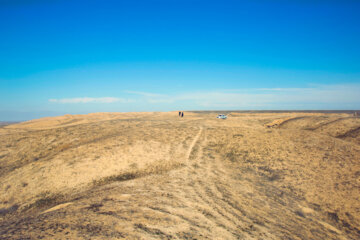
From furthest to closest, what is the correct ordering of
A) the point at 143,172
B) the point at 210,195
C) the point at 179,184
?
the point at 143,172 → the point at 179,184 → the point at 210,195

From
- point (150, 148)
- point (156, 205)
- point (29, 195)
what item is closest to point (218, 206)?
point (156, 205)

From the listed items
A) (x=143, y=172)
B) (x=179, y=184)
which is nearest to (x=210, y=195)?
(x=179, y=184)

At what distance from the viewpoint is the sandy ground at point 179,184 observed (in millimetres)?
4754

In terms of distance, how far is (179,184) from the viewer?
7621 millimetres

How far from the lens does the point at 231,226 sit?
5004mm

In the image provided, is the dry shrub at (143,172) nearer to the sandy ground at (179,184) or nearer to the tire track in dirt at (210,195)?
the sandy ground at (179,184)

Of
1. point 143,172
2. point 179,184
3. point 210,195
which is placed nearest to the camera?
point 210,195

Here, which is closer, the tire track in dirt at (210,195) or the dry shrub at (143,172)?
the tire track in dirt at (210,195)

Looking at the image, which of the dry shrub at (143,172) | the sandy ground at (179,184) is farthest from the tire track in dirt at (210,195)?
the dry shrub at (143,172)

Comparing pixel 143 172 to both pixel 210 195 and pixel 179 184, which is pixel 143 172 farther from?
pixel 210 195

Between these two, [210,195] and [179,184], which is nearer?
[210,195]

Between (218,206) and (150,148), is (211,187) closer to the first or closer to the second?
(218,206)

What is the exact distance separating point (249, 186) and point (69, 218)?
246 inches

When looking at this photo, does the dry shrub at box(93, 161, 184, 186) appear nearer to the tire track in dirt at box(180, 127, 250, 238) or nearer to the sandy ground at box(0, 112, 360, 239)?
the sandy ground at box(0, 112, 360, 239)
